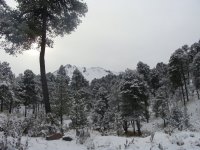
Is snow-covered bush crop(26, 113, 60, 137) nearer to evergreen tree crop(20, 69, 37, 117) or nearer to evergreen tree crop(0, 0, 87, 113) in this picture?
evergreen tree crop(0, 0, 87, 113)

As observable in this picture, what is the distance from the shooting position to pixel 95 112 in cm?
5556

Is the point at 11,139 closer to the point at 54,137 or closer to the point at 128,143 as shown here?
the point at 54,137

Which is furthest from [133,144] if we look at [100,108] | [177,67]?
[177,67]

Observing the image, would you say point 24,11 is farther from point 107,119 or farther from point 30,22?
point 107,119

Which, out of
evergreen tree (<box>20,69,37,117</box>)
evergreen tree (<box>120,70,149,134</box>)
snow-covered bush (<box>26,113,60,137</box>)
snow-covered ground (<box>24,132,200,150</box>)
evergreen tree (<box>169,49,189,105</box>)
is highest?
evergreen tree (<box>169,49,189,105</box>)

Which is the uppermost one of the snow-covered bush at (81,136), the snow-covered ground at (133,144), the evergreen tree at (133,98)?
the evergreen tree at (133,98)

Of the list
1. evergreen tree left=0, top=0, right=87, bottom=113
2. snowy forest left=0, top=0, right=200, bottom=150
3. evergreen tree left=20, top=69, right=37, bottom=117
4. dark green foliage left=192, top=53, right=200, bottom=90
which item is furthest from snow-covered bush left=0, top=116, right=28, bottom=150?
dark green foliage left=192, top=53, right=200, bottom=90

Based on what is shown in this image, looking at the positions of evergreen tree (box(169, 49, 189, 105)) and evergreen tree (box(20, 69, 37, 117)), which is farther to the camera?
evergreen tree (box(169, 49, 189, 105))

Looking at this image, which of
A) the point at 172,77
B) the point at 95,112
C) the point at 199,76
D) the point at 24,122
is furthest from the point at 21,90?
the point at 24,122

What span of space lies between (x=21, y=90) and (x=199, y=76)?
37.0 metres

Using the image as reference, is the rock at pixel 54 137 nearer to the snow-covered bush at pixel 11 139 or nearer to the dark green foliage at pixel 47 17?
the snow-covered bush at pixel 11 139

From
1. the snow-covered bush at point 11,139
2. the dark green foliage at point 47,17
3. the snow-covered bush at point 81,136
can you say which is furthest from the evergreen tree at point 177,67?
the snow-covered bush at point 11,139

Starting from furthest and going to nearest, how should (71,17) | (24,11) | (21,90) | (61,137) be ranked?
(21,90) → (71,17) → (24,11) → (61,137)

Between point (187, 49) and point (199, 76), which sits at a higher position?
point (187, 49)
